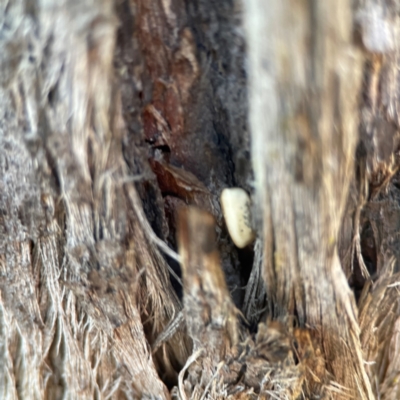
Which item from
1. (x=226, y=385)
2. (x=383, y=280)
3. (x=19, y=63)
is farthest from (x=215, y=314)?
(x=19, y=63)

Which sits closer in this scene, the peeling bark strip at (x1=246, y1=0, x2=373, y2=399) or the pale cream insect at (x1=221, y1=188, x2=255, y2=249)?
the peeling bark strip at (x1=246, y1=0, x2=373, y2=399)

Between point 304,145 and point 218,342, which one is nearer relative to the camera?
point 304,145

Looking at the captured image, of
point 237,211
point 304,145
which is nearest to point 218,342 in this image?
point 237,211

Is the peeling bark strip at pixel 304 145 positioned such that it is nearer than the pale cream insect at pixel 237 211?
Yes

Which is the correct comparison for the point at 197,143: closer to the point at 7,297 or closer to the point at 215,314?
the point at 215,314

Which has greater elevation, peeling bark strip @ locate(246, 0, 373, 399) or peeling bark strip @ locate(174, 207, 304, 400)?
peeling bark strip @ locate(246, 0, 373, 399)

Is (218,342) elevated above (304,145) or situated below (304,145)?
below

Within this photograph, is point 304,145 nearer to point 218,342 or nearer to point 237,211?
point 237,211
